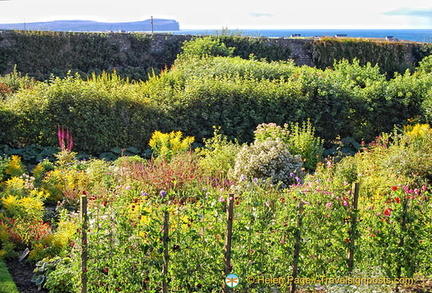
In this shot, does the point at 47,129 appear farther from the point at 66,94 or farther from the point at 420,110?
the point at 420,110

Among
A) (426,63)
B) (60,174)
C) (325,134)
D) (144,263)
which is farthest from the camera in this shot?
(426,63)

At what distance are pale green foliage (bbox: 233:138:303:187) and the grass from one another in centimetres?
323

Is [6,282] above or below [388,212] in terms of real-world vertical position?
below

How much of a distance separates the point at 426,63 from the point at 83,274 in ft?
65.6

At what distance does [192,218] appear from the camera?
3.66 meters

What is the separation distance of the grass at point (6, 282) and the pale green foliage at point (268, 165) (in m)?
3.23

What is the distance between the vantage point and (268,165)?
260 inches

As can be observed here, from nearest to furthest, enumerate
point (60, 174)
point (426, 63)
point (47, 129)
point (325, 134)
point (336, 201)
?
point (336, 201) → point (60, 174) → point (47, 129) → point (325, 134) → point (426, 63)

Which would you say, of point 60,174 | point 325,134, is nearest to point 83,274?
point 60,174

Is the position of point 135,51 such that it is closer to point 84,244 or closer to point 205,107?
point 205,107

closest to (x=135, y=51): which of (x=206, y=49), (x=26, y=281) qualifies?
(x=206, y=49)

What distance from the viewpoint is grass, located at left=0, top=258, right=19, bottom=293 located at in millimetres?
4068

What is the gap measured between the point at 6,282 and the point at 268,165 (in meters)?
3.67

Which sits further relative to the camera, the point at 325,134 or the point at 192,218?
the point at 325,134
